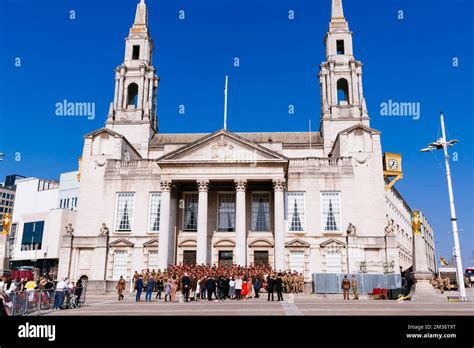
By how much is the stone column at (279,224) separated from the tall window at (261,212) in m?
2.82

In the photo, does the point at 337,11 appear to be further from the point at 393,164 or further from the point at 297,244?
the point at 297,244

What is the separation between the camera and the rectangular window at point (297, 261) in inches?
1464

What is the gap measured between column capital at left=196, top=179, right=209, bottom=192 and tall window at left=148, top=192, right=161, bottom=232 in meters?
4.73

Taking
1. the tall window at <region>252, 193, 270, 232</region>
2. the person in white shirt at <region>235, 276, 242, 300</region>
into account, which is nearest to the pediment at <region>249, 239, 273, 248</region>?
the tall window at <region>252, 193, 270, 232</region>

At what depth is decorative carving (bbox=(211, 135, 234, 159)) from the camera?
37.3 meters

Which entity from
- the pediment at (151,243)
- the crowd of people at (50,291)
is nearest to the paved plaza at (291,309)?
the crowd of people at (50,291)

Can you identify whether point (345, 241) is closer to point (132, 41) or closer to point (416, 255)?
point (416, 255)

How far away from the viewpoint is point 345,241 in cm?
3719

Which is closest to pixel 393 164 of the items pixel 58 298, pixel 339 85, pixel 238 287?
pixel 339 85

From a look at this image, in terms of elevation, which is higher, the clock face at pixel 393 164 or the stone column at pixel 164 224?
the clock face at pixel 393 164

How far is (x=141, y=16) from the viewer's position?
54562mm

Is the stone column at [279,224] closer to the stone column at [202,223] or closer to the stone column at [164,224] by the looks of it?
the stone column at [202,223]

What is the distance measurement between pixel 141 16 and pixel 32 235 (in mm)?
46673
